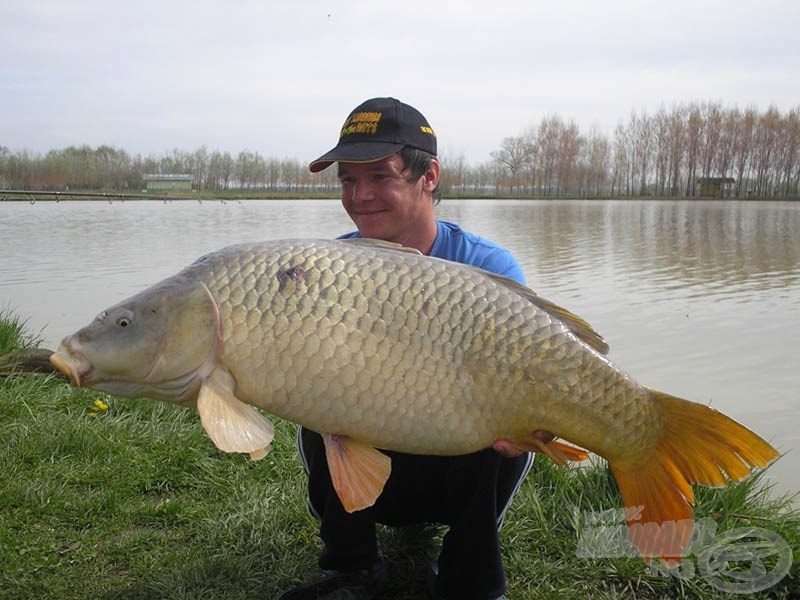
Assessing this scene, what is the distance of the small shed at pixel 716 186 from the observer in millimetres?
50906

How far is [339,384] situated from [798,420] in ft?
11.2

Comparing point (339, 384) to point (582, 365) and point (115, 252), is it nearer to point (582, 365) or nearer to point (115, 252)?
point (582, 365)

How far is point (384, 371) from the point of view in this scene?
1.42m

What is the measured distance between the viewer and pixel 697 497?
2.25 metres

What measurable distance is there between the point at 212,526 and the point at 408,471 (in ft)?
2.38

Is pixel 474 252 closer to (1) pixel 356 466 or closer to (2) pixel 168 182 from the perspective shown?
(1) pixel 356 466

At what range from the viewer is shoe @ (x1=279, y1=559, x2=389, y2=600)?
5.85 feet

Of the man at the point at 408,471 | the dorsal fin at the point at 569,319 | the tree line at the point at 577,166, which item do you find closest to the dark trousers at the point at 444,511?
the man at the point at 408,471

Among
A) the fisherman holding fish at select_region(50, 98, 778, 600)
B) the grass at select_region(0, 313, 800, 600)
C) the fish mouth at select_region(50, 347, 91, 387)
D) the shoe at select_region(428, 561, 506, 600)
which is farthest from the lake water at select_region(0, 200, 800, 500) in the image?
the fish mouth at select_region(50, 347, 91, 387)

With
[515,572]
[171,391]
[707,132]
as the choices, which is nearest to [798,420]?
[515,572]

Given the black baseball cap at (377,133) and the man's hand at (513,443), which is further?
the black baseball cap at (377,133)

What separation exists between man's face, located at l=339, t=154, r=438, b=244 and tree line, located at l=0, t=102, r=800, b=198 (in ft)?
161

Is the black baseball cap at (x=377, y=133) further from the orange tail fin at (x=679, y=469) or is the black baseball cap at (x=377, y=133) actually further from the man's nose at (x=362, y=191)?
the orange tail fin at (x=679, y=469)

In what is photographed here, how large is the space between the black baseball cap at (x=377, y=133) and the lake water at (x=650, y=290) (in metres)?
2.28
